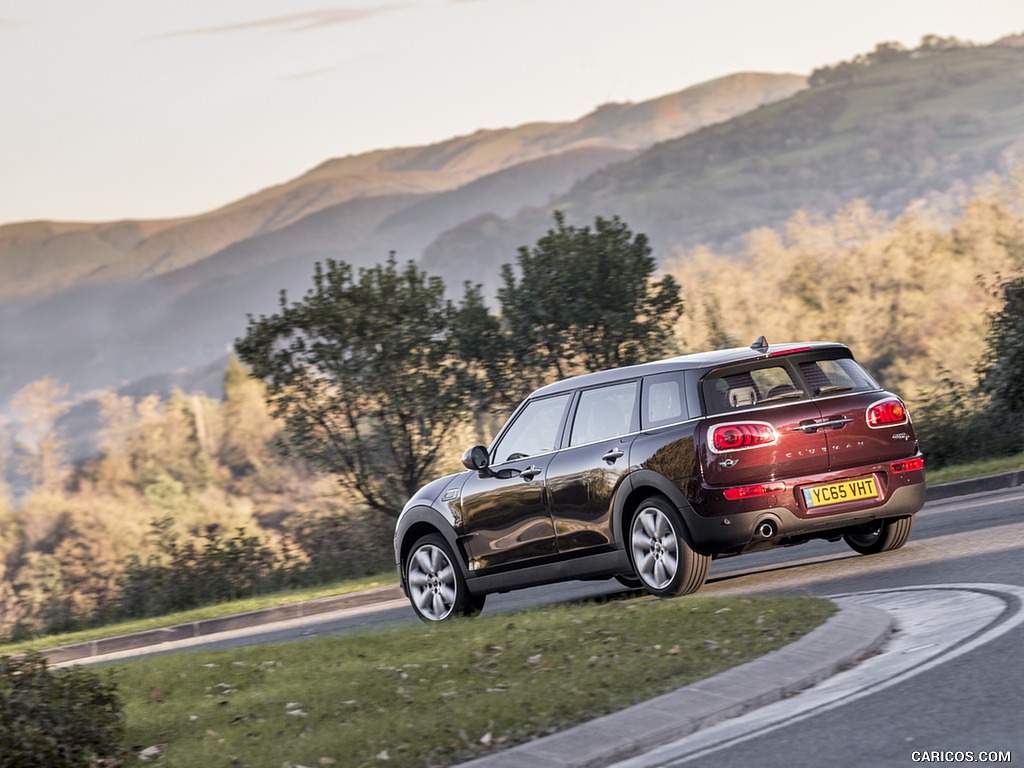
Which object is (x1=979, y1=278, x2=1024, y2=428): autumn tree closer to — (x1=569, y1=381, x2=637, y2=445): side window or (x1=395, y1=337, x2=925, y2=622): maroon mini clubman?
(x1=395, y1=337, x2=925, y2=622): maroon mini clubman

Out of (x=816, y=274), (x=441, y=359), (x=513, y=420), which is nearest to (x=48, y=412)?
(x=816, y=274)

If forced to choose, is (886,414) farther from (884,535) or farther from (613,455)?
(613,455)

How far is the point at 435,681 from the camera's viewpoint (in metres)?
7.55

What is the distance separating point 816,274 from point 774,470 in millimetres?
115228

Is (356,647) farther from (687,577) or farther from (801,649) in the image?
(801,649)


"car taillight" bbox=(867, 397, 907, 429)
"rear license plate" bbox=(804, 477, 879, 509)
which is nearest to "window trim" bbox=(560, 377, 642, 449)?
"rear license plate" bbox=(804, 477, 879, 509)

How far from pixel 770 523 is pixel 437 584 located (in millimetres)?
3285

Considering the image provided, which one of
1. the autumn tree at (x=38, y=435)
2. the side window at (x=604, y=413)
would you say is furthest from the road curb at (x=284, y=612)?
the autumn tree at (x=38, y=435)

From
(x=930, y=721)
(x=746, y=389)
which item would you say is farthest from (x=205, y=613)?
(x=930, y=721)

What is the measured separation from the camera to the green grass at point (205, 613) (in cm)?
1761

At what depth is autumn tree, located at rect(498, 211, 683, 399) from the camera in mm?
24266

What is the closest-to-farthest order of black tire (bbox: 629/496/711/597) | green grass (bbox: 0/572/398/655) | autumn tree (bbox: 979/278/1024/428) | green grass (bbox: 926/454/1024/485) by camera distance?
black tire (bbox: 629/496/711/597) → green grass (bbox: 0/572/398/655) → green grass (bbox: 926/454/1024/485) → autumn tree (bbox: 979/278/1024/428)

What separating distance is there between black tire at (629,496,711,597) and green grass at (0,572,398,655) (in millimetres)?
7950

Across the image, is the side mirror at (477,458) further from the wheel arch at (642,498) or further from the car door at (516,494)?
the wheel arch at (642,498)
